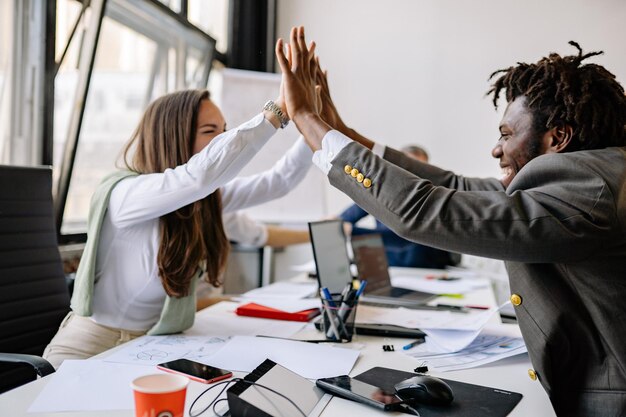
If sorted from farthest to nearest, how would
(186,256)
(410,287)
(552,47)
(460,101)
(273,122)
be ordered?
(460,101), (552,47), (410,287), (186,256), (273,122)

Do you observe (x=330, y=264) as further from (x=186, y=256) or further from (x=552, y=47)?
(x=552, y=47)

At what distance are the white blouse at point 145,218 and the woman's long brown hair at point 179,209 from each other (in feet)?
0.17

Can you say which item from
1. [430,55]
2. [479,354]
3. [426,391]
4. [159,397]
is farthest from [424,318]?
[430,55]

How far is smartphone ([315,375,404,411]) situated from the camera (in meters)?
0.95

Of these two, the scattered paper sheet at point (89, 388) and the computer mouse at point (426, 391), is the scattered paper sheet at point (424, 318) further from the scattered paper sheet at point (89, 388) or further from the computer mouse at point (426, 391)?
the scattered paper sheet at point (89, 388)

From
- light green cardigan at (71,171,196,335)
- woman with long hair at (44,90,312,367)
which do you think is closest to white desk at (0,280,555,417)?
light green cardigan at (71,171,196,335)

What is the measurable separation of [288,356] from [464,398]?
0.39 meters

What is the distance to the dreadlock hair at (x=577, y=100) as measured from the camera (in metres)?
1.12

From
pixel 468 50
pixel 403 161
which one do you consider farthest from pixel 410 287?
pixel 468 50

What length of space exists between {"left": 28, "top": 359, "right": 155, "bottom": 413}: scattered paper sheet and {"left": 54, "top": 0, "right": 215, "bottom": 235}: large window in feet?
5.71

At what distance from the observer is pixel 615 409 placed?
40.4 inches

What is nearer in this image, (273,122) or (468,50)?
(273,122)

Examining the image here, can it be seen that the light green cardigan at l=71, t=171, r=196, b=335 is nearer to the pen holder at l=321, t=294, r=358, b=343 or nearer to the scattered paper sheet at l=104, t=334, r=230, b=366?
the scattered paper sheet at l=104, t=334, r=230, b=366

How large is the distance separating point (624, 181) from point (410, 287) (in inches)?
55.9
